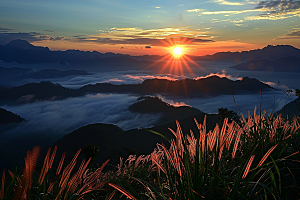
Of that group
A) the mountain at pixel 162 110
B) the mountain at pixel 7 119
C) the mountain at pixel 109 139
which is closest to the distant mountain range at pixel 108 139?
the mountain at pixel 109 139

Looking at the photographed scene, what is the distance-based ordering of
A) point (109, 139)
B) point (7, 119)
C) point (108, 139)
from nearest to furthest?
point (109, 139) → point (108, 139) → point (7, 119)

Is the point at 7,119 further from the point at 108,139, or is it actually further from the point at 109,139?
the point at 109,139

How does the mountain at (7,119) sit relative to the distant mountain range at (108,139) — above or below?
below

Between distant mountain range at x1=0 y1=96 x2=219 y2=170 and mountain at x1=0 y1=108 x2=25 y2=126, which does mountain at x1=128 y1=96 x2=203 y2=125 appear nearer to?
distant mountain range at x1=0 y1=96 x2=219 y2=170

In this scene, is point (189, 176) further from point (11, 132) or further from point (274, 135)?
point (11, 132)

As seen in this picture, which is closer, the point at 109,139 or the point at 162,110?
the point at 109,139

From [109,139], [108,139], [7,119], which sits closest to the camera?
[109,139]

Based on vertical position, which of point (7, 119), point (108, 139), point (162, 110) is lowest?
point (7, 119)

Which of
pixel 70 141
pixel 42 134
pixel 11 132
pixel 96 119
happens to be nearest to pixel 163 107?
pixel 96 119

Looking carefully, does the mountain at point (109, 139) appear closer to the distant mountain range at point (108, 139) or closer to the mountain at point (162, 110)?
the distant mountain range at point (108, 139)

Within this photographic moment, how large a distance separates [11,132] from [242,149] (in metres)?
204

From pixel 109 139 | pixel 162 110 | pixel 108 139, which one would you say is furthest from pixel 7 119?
pixel 162 110

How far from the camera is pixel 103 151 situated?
89312 millimetres

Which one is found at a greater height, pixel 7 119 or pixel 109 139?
pixel 109 139
